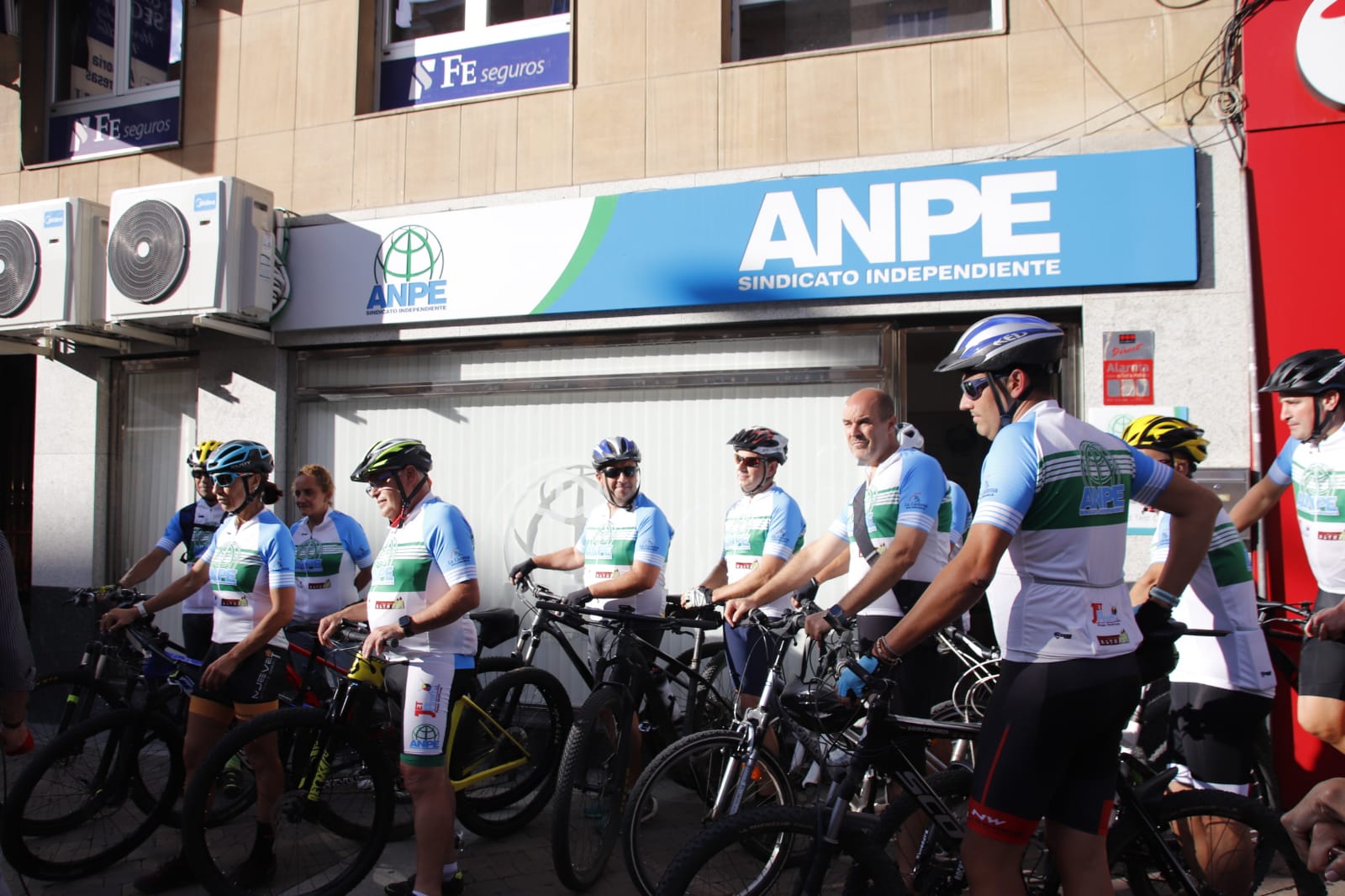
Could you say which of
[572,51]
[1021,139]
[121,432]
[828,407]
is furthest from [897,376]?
[121,432]

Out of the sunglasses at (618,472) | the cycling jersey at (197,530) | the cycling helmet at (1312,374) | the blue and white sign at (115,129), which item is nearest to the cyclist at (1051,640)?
the cycling helmet at (1312,374)

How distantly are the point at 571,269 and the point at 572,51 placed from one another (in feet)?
5.82

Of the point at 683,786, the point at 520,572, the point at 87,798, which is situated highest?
the point at 520,572

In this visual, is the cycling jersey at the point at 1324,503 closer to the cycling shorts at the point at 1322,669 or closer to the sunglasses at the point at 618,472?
the cycling shorts at the point at 1322,669

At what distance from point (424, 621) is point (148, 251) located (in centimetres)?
555

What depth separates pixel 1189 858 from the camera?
318cm

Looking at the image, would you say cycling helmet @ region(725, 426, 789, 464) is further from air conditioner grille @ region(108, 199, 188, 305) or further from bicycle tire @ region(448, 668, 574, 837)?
air conditioner grille @ region(108, 199, 188, 305)

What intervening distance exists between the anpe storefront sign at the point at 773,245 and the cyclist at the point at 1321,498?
5.65 ft

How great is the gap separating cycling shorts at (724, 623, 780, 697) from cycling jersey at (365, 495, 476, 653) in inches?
54.5

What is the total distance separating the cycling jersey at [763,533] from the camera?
5.36m

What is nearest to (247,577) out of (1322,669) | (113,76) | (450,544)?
(450,544)

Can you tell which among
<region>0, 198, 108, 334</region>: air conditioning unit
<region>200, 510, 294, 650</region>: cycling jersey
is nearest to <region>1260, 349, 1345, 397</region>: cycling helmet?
<region>200, 510, 294, 650</region>: cycling jersey

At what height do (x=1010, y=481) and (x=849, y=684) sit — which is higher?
(x=1010, y=481)

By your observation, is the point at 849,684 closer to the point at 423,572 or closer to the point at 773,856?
the point at 773,856
